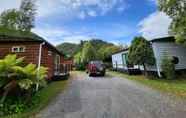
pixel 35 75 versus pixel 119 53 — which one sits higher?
pixel 119 53

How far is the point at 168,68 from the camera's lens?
17.1m

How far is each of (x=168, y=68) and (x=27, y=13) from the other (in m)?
33.1

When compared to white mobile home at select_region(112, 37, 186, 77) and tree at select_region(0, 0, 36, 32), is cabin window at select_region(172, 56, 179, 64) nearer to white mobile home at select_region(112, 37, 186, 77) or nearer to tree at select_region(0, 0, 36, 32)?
white mobile home at select_region(112, 37, 186, 77)

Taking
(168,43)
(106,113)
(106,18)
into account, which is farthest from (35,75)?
→ (106,18)

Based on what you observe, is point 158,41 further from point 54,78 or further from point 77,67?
point 77,67

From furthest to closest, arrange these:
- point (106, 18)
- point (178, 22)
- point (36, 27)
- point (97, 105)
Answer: point (36, 27)
point (106, 18)
point (178, 22)
point (97, 105)

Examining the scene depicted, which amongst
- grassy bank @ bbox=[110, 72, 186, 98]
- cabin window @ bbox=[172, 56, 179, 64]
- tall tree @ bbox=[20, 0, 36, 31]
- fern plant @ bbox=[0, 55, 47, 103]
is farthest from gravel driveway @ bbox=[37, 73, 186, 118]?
tall tree @ bbox=[20, 0, 36, 31]

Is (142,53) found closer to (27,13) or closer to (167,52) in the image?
(167,52)

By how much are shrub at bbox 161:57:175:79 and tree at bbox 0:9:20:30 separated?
31.2 meters

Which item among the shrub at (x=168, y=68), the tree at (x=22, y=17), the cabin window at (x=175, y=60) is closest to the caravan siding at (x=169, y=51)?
the cabin window at (x=175, y=60)

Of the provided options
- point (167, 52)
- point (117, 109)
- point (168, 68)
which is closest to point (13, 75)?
point (117, 109)

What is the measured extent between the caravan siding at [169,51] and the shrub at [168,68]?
3.27 ft

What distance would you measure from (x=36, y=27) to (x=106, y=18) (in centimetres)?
1988

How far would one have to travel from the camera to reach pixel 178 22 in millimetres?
18203
